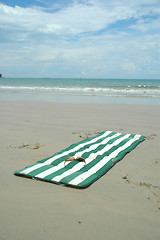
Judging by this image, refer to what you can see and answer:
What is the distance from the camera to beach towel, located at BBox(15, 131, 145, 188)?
300 centimetres

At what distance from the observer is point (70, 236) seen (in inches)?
79.3

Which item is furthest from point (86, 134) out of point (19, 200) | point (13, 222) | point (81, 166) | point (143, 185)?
point (13, 222)

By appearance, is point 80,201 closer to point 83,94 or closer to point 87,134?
point 87,134

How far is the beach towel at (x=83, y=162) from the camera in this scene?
118 inches

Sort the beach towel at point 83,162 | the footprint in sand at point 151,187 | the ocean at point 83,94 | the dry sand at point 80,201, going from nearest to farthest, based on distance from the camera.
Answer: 1. the dry sand at point 80,201
2. the footprint in sand at point 151,187
3. the beach towel at point 83,162
4. the ocean at point 83,94

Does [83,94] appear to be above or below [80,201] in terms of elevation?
above

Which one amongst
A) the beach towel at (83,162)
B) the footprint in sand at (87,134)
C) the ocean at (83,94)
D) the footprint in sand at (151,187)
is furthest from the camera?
the ocean at (83,94)

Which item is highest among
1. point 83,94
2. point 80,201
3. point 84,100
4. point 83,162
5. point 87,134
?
point 83,94

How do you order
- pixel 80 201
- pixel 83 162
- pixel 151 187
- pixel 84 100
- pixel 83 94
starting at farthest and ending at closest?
1. pixel 83 94
2. pixel 84 100
3. pixel 83 162
4. pixel 151 187
5. pixel 80 201

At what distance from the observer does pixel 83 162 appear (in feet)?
11.8

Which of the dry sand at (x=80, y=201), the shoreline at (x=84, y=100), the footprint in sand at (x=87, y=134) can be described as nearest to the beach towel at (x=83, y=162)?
the dry sand at (x=80, y=201)

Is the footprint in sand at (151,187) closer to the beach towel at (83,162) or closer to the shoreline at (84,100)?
the beach towel at (83,162)

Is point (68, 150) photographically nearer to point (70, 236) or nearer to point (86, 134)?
point (86, 134)

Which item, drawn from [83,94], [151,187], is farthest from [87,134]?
[83,94]
